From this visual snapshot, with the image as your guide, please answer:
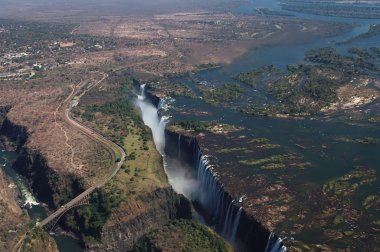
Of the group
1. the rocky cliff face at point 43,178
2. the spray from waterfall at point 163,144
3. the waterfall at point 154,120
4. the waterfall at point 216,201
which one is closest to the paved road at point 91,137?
the rocky cliff face at point 43,178

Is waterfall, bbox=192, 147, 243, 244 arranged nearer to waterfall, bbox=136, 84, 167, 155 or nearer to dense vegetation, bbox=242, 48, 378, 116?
waterfall, bbox=136, 84, 167, 155

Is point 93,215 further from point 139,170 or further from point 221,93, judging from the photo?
point 221,93

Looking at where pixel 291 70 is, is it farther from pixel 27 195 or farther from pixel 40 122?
pixel 27 195

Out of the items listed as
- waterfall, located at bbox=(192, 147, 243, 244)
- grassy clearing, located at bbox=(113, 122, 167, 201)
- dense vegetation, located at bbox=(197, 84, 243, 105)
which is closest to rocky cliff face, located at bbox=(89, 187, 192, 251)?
grassy clearing, located at bbox=(113, 122, 167, 201)

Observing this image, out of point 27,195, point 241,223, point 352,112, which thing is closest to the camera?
point 241,223

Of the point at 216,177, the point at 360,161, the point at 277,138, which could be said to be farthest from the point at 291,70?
the point at 216,177

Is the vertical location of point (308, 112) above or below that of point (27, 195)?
above
